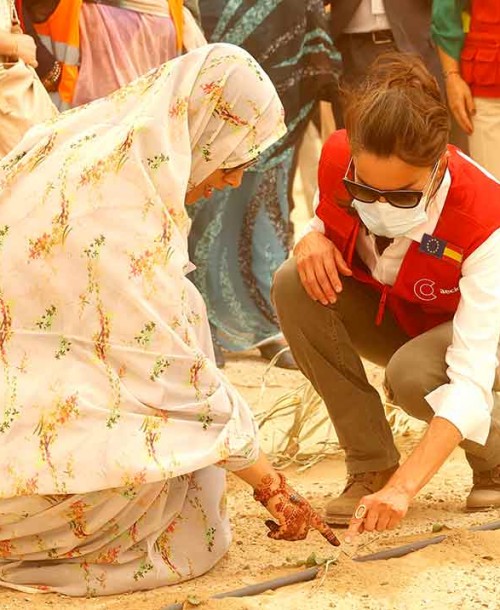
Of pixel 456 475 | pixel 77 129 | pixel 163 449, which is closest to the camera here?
pixel 163 449

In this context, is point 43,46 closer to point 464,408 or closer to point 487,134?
point 487,134

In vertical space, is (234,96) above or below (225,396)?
above

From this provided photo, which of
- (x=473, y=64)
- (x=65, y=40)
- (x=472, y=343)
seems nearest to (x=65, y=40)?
(x=65, y=40)

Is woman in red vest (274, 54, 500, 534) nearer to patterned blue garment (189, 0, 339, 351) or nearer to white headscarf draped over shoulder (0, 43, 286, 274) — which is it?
white headscarf draped over shoulder (0, 43, 286, 274)

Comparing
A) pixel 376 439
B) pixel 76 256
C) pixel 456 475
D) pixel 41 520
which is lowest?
pixel 456 475

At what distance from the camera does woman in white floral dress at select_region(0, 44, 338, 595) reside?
Answer: 2869mm

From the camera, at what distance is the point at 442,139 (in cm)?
310

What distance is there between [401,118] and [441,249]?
381 millimetres

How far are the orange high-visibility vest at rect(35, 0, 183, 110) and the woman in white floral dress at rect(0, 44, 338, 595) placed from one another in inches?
60.3

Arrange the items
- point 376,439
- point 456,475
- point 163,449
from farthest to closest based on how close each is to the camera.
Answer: point 456,475 < point 376,439 < point 163,449

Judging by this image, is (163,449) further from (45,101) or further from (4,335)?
(45,101)

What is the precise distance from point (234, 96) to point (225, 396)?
67 centimetres

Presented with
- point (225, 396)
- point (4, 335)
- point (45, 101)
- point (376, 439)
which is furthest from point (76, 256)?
point (45, 101)

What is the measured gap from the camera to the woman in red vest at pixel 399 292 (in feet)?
10.0
